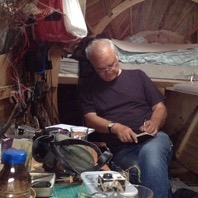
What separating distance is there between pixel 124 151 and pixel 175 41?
1434 mm

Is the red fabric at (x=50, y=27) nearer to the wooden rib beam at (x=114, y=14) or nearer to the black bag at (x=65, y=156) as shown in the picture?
the black bag at (x=65, y=156)

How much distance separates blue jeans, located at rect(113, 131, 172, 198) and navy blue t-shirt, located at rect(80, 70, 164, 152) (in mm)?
170

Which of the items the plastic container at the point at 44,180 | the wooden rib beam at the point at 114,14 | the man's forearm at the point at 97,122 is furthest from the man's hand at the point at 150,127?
the plastic container at the point at 44,180

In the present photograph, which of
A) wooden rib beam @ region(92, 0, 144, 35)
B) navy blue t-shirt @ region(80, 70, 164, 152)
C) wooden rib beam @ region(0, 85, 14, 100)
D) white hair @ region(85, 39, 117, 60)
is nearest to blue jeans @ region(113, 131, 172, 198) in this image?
navy blue t-shirt @ region(80, 70, 164, 152)

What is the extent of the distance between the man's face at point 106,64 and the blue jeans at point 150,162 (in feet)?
1.67

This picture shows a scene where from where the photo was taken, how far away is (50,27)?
1.79 m

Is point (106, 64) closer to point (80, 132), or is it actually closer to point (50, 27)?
point (50, 27)

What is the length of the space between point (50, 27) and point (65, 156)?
87 cm

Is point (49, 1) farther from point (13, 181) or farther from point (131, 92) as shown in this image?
point (13, 181)

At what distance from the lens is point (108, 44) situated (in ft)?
7.55

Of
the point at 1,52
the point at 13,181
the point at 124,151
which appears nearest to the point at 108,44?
the point at 124,151

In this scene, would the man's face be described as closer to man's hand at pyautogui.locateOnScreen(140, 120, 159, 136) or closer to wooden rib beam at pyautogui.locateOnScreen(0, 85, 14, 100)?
man's hand at pyautogui.locateOnScreen(140, 120, 159, 136)

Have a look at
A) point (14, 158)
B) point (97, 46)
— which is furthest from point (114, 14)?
point (14, 158)

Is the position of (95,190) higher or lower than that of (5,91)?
lower
